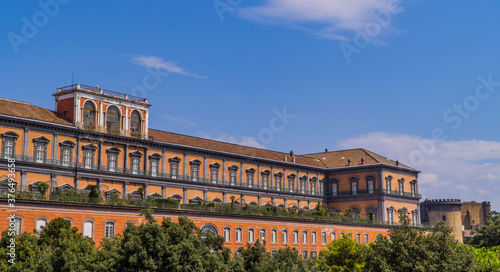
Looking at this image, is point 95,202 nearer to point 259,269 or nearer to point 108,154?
point 108,154

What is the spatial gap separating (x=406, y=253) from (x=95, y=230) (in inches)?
1106

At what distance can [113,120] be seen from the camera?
2467 inches

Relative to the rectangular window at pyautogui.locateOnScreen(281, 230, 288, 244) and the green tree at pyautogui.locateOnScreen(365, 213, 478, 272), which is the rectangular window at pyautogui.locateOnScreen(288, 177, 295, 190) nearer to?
the rectangular window at pyautogui.locateOnScreen(281, 230, 288, 244)

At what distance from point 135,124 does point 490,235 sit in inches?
1718

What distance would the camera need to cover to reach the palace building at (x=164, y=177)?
164 ft

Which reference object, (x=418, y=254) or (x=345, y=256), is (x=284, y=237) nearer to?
(x=345, y=256)

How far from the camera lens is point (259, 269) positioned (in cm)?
3103

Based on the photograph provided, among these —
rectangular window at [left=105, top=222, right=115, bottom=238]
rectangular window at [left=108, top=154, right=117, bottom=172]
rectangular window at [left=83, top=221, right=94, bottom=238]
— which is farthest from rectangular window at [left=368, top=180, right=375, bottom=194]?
rectangular window at [left=83, top=221, right=94, bottom=238]

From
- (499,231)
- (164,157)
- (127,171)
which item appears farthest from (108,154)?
(499,231)

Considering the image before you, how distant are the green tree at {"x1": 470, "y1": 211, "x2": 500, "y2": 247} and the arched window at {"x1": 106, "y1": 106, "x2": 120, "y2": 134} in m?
44.2

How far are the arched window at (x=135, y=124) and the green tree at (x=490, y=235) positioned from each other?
42078 mm

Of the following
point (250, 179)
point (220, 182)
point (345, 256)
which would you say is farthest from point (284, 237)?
point (250, 179)

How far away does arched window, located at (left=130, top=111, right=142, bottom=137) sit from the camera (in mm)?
64438

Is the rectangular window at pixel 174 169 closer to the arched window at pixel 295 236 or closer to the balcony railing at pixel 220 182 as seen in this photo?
the balcony railing at pixel 220 182
